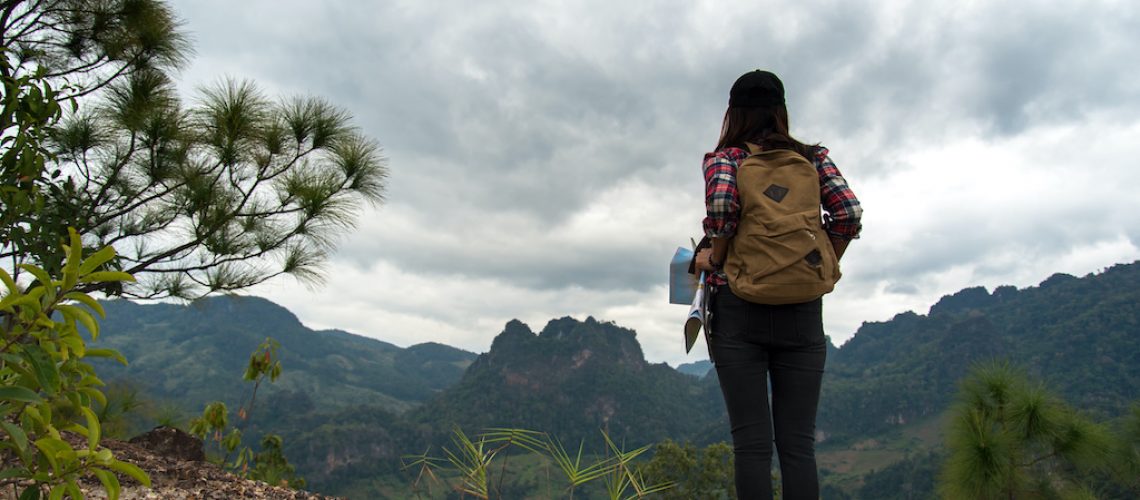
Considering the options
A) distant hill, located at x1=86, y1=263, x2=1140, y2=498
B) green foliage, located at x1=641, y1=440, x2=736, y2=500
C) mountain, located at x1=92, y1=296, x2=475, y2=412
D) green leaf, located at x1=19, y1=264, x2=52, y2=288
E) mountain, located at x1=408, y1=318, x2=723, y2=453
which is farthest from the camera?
mountain, located at x1=92, y1=296, x2=475, y2=412

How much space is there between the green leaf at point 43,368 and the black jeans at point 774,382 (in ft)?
3.62

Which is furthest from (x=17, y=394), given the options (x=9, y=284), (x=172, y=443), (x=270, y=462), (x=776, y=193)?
(x=270, y=462)

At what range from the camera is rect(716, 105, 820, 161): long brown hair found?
1.38 m

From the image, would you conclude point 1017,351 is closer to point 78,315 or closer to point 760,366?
point 760,366

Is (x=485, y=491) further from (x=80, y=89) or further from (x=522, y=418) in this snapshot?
(x=522, y=418)

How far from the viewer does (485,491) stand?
1.17 metres

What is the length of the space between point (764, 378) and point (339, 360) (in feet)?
514

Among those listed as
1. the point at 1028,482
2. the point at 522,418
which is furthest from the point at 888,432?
the point at 1028,482

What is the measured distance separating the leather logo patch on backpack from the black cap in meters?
0.24

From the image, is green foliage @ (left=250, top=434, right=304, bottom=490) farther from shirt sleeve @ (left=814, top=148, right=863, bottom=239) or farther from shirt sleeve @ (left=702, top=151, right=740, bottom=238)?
shirt sleeve @ (left=814, top=148, right=863, bottom=239)

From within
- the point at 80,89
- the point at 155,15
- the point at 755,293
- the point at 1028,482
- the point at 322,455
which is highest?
the point at 155,15

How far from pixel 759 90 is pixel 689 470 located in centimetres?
1915

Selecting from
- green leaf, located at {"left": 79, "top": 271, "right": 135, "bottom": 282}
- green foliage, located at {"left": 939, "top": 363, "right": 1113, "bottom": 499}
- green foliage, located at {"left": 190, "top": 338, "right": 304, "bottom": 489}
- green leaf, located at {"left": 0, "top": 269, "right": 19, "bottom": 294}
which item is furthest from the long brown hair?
green foliage, located at {"left": 939, "top": 363, "right": 1113, "bottom": 499}

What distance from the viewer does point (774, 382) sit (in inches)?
50.5
